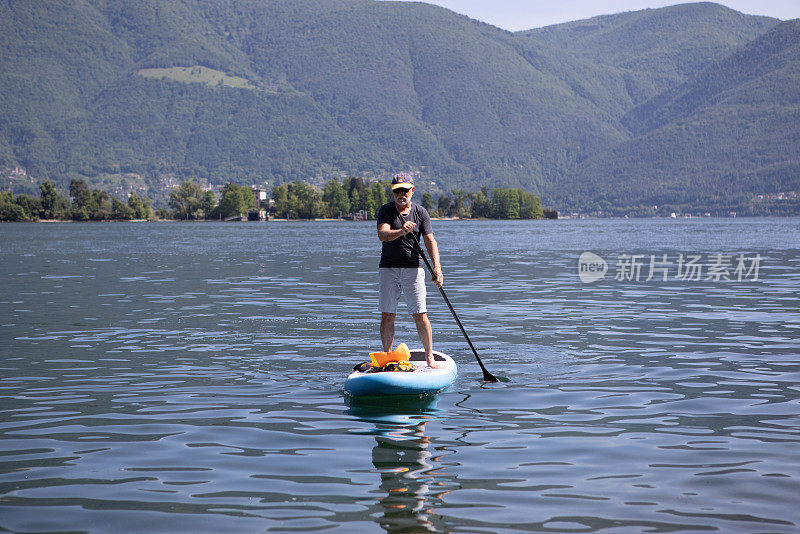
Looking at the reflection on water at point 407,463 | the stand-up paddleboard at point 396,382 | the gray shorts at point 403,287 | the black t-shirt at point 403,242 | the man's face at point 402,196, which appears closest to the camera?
the reflection on water at point 407,463

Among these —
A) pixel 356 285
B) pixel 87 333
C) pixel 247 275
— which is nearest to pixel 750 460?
pixel 87 333

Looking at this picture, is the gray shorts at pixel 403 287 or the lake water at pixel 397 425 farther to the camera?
the gray shorts at pixel 403 287

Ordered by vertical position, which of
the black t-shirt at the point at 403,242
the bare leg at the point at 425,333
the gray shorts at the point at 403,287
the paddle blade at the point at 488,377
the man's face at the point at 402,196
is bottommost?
the paddle blade at the point at 488,377

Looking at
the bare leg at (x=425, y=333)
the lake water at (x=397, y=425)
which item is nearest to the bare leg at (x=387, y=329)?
the bare leg at (x=425, y=333)

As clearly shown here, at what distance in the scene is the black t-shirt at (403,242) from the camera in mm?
13070

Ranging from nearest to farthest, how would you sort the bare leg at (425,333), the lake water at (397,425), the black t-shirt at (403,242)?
the lake water at (397,425) < the black t-shirt at (403,242) < the bare leg at (425,333)

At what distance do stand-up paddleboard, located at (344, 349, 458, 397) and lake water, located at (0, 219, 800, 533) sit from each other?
207 mm

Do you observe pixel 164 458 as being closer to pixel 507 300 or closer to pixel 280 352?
pixel 280 352

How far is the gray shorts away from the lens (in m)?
13.3

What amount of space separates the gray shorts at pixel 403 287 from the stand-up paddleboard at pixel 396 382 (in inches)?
40.5

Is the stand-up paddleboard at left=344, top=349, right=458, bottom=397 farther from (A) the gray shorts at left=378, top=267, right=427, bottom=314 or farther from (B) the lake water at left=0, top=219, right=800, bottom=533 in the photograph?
(A) the gray shorts at left=378, top=267, right=427, bottom=314

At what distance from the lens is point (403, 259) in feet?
43.6

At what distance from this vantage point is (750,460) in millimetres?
9492

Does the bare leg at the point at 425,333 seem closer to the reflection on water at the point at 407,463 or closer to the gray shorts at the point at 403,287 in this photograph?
the gray shorts at the point at 403,287
